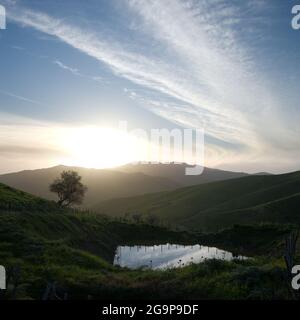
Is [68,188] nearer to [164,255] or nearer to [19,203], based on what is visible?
[19,203]

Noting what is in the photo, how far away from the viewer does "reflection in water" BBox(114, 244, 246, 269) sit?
149 feet

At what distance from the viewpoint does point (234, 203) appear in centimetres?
14450

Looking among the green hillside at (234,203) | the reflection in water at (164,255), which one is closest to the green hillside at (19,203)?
the reflection in water at (164,255)

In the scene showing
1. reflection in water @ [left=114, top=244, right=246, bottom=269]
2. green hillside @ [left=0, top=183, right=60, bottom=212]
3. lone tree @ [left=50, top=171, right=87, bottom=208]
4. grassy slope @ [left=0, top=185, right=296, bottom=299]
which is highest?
lone tree @ [left=50, top=171, right=87, bottom=208]

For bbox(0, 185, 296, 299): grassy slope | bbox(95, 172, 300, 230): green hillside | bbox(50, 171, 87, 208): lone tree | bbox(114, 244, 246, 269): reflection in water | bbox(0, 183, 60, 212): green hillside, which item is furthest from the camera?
bbox(95, 172, 300, 230): green hillside

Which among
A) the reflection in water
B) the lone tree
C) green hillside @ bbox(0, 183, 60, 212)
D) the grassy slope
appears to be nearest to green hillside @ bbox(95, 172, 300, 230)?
the lone tree

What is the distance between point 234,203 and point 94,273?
117539 millimetres

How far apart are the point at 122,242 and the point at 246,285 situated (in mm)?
39219

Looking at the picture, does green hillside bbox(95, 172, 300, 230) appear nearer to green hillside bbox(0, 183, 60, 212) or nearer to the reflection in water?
the reflection in water

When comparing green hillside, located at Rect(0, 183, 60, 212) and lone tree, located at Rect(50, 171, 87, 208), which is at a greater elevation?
lone tree, located at Rect(50, 171, 87, 208)

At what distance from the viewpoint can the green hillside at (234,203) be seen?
105625mm

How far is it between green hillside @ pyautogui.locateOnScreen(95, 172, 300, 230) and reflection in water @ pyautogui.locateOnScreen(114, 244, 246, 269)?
4473cm

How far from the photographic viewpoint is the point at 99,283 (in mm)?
28469
